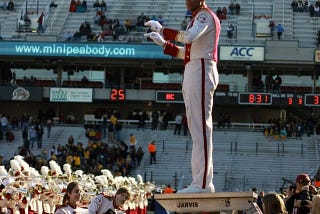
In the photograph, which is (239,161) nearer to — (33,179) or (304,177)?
(33,179)

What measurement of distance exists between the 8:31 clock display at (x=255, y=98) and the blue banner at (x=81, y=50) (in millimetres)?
4424

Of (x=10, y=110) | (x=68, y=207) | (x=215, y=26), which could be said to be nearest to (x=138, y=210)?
(x=68, y=207)

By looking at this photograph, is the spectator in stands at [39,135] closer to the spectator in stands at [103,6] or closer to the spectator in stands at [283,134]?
the spectator in stands at [283,134]

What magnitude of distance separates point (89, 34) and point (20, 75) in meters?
4.67

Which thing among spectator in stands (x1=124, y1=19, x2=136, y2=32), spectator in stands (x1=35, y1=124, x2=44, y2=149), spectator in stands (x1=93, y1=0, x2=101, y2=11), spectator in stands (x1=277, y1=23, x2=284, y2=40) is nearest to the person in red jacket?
spectator in stands (x1=35, y1=124, x2=44, y2=149)

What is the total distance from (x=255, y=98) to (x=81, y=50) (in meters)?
8.79

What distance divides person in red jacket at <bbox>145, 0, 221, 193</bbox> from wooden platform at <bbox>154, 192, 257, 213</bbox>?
51 cm

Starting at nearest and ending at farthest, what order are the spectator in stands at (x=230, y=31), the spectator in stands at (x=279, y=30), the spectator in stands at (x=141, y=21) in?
the spectator in stands at (x=230, y=31) < the spectator in stands at (x=279, y=30) < the spectator in stands at (x=141, y=21)

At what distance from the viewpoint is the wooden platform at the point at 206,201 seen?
7465 mm

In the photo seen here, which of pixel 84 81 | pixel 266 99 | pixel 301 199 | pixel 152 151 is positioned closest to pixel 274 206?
pixel 301 199

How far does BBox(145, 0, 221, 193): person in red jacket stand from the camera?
8.21 metres

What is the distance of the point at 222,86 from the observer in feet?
151

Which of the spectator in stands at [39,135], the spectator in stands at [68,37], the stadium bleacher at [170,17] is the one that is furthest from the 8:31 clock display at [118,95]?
the spectator in stands at [39,135]

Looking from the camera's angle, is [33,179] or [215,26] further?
[33,179]
